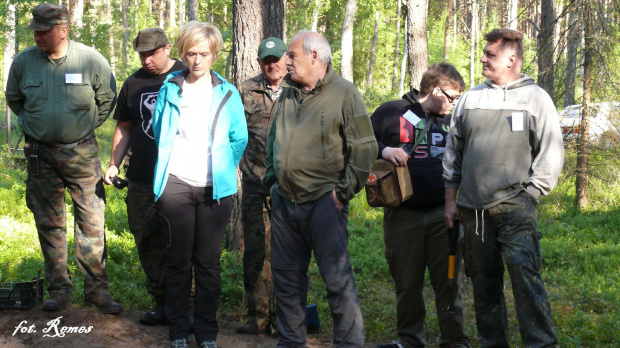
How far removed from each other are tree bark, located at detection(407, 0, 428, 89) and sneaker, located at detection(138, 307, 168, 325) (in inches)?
274

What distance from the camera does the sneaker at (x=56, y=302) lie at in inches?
208

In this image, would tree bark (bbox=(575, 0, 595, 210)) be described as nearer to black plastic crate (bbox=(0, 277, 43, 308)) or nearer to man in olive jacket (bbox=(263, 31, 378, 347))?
man in olive jacket (bbox=(263, 31, 378, 347))

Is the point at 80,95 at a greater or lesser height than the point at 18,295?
greater

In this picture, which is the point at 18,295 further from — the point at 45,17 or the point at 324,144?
the point at 324,144

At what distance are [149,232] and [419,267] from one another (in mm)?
2262

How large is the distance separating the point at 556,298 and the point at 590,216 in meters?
3.90

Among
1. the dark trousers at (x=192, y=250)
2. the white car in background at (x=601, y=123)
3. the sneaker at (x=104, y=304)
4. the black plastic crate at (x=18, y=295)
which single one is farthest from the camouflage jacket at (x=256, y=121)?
the white car in background at (x=601, y=123)

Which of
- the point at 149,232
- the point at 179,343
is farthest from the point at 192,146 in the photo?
the point at 179,343

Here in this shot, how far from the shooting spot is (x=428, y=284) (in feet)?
23.2

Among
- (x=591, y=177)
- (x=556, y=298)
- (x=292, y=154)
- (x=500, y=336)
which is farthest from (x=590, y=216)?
(x=292, y=154)

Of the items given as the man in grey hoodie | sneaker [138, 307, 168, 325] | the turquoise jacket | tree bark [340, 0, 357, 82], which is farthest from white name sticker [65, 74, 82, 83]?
tree bark [340, 0, 357, 82]

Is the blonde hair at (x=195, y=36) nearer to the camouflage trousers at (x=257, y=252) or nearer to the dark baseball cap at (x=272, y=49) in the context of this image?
the dark baseball cap at (x=272, y=49)

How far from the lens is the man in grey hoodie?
4.07 metres

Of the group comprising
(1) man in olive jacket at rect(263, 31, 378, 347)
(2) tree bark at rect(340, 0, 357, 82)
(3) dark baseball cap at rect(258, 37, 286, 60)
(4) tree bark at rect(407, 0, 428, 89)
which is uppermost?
(2) tree bark at rect(340, 0, 357, 82)
